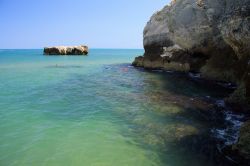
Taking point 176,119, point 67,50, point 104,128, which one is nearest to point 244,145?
point 176,119

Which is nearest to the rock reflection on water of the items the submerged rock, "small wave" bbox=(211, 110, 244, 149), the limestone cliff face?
"small wave" bbox=(211, 110, 244, 149)

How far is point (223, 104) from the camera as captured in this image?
53.8 ft

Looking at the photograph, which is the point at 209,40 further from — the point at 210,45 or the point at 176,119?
the point at 176,119

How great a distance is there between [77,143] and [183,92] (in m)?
11.8

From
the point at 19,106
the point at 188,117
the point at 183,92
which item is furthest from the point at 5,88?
the point at 188,117

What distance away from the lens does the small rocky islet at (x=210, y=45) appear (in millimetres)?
14617

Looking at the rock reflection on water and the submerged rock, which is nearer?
the submerged rock

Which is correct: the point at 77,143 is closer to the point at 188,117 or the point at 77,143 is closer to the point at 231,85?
the point at 188,117

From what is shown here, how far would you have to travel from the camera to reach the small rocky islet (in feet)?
48.0

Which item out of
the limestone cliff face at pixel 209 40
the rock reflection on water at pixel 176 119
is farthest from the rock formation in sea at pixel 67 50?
the rock reflection on water at pixel 176 119

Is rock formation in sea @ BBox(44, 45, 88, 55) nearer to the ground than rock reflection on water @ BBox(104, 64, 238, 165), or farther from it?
farther from it

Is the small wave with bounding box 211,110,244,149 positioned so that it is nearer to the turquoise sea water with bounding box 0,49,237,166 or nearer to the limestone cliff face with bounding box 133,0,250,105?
the turquoise sea water with bounding box 0,49,237,166

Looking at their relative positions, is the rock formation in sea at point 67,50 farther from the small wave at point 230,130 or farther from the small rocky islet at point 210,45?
the small wave at point 230,130

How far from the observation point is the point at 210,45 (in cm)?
2772
